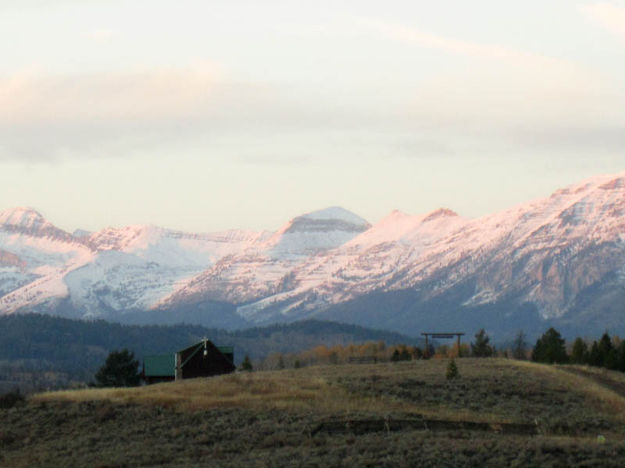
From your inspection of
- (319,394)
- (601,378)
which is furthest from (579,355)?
(319,394)

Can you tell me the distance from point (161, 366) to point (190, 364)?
5.20 m

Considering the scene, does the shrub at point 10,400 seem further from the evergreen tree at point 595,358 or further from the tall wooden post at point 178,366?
the evergreen tree at point 595,358

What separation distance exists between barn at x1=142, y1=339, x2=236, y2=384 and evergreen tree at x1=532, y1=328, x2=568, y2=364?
1423 inches

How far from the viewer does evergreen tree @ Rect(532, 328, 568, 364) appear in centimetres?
13375

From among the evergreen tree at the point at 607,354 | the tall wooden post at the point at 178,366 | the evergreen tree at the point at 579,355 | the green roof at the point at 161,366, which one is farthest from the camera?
the evergreen tree at the point at 579,355

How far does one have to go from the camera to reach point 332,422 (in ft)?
206

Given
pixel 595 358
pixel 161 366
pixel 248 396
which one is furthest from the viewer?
pixel 595 358

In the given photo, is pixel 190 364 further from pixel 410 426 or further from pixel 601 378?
pixel 410 426

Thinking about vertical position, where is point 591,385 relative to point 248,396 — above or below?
above

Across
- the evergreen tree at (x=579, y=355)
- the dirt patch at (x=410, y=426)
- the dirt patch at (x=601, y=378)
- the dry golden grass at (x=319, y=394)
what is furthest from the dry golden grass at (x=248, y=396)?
→ the evergreen tree at (x=579, y=355)

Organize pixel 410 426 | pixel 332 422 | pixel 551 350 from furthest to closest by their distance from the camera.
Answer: pixel 551 350 < pixel 332 422 < pixel 410 426

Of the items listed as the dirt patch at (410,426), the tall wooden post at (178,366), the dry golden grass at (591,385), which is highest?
the tall wooden post at (178,366)

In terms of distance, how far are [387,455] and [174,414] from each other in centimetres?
1993

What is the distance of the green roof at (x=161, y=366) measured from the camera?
11450cm
